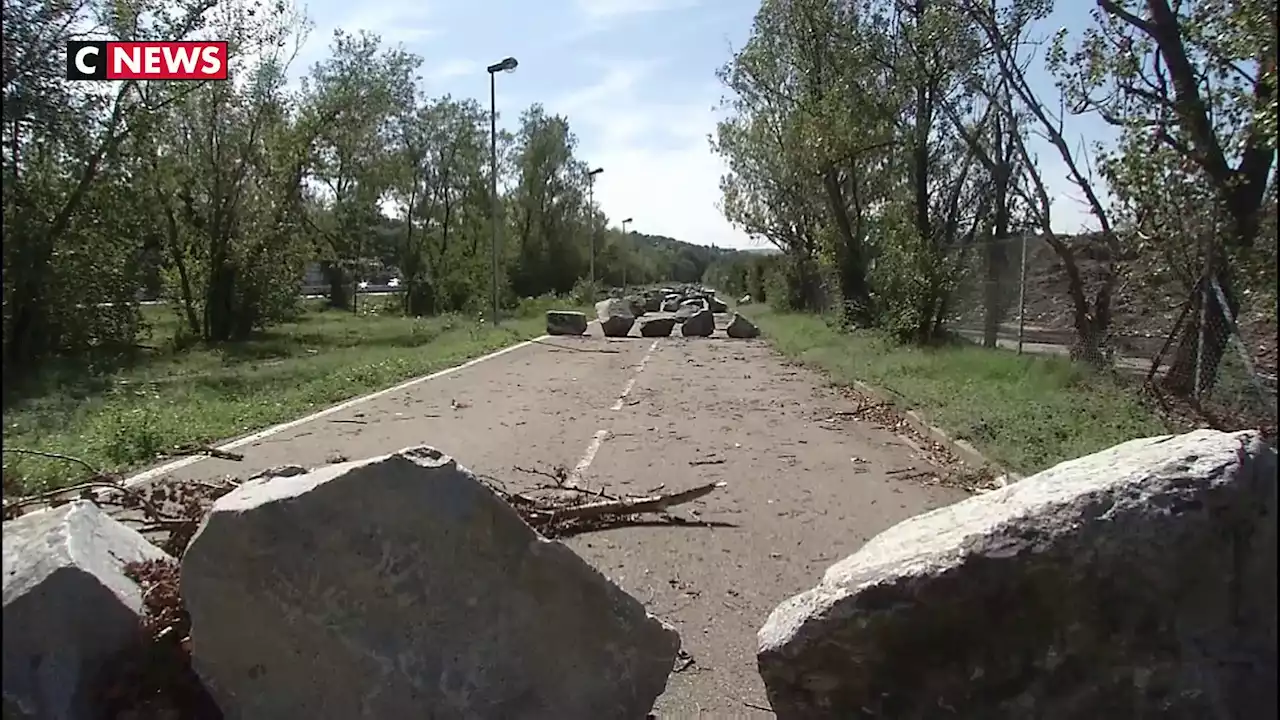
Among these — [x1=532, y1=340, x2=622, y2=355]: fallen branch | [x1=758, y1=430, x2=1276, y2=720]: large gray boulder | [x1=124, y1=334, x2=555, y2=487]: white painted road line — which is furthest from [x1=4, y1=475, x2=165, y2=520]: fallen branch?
[x1=532, y1=340, x2=622, y2=355]: fallen branch

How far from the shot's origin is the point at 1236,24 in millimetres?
10086

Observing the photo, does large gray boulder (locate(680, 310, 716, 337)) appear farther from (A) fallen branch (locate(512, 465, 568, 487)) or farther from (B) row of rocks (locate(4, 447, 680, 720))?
(B) row of rocks (locate(4, 447, 680, 720))

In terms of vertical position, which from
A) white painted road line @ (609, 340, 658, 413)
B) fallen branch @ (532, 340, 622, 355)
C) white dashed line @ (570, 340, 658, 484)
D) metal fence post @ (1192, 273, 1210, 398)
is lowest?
fallen branch @ (532, 340, 622, 355)

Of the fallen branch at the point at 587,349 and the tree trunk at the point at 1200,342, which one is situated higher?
the tree trunk at the point at 1200,342

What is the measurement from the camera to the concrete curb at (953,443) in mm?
9404

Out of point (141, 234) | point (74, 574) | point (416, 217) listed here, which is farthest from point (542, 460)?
point (416, 217)

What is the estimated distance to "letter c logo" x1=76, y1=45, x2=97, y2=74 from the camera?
7.38 metres

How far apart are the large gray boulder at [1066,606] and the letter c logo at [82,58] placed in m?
6.09

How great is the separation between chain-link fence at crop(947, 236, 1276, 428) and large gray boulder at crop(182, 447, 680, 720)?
246 centimetres

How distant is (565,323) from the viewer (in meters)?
37.0

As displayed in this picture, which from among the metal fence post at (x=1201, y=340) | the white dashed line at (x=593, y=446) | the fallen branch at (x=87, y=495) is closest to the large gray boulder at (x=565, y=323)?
the white dashed line at (x=593, y=446)

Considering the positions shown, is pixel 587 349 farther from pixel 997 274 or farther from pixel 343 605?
pixel 343 605

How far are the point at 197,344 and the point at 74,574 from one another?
2900 cm

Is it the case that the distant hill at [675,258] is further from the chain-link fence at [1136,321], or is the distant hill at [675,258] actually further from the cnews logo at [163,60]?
the cnews logo at [163,60]
